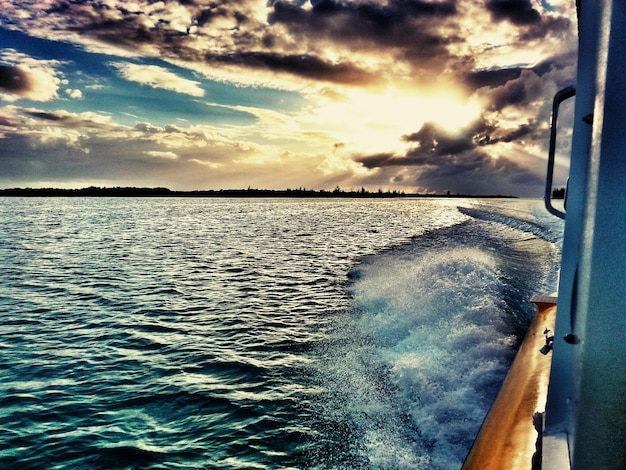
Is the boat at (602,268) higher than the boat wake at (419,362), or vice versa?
the boat at (602,268)

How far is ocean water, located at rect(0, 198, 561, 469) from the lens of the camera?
17.2 ft

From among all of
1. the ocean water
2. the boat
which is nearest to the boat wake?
the ocean water

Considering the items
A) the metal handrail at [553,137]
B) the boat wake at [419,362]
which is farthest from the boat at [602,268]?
the boat wake at [419,362]

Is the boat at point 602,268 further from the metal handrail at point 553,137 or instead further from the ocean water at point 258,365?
the ocean water at point 258,365

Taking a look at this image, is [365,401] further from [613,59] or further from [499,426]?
[613,59]

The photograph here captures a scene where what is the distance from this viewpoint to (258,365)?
308 inches

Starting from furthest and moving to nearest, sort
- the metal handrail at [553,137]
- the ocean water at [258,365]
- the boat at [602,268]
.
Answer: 1. the ocean water at [258,365]
2. the metal handrail at [553,137]
3. the boat at [602,268]

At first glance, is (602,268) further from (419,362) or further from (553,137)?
(419,362)

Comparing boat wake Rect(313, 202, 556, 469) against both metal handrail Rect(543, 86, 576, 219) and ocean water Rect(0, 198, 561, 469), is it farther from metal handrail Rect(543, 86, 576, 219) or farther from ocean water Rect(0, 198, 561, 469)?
metal handrail Rect(543, 86, 576, 219)

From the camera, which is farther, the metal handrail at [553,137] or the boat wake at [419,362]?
the boat wake at [419,362]

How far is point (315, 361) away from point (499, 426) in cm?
465

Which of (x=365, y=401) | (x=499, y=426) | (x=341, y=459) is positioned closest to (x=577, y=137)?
(x=499, y=426)

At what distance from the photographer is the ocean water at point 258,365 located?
17.2 feet

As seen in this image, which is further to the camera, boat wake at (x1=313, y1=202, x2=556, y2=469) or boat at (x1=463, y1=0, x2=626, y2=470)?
boat wake at (x1=313, y1=202, x2=556, y2=469)
